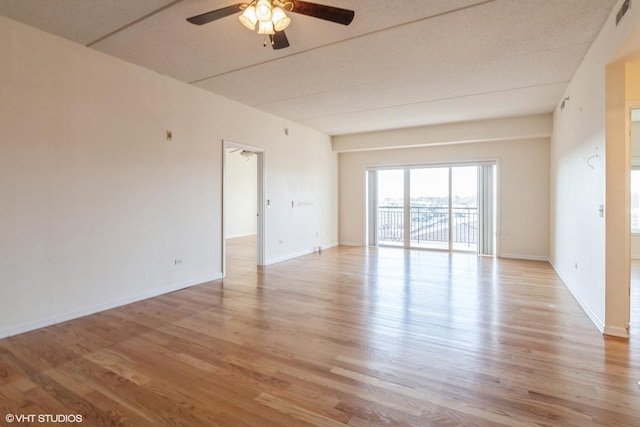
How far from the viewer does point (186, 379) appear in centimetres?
204

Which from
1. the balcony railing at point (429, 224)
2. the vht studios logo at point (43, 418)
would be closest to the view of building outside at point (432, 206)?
the balcony railing at point (429, 224)

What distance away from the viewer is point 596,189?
9.78 feet

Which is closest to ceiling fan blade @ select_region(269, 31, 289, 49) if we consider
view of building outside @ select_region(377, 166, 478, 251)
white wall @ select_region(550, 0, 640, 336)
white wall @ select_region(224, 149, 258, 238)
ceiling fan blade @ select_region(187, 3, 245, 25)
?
ceiling fan blade @ select_region(187, 3, 245, 25)

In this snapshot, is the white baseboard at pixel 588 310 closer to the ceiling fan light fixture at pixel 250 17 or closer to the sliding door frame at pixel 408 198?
A: the sliding door frame at pixel 408 198

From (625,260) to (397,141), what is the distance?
4.71 metres

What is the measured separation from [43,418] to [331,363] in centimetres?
166

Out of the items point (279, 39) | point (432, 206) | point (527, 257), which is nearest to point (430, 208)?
point (432, 206)

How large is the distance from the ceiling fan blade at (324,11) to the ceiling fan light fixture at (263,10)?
0.18 meters

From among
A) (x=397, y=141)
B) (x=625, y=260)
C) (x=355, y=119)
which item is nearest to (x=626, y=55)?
(x=625, y=260)

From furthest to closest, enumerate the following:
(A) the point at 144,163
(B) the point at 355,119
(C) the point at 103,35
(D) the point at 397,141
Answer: (D) the point at 397,141 → (B) the point at 355,119 → (A) the point at 144,163 → (C) the point at 103,35

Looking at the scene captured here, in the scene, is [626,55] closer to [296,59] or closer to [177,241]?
[296,59]

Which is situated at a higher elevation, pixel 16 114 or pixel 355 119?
pixel 355 119

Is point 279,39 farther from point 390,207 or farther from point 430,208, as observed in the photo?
point 390,207

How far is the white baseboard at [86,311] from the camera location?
272cm
